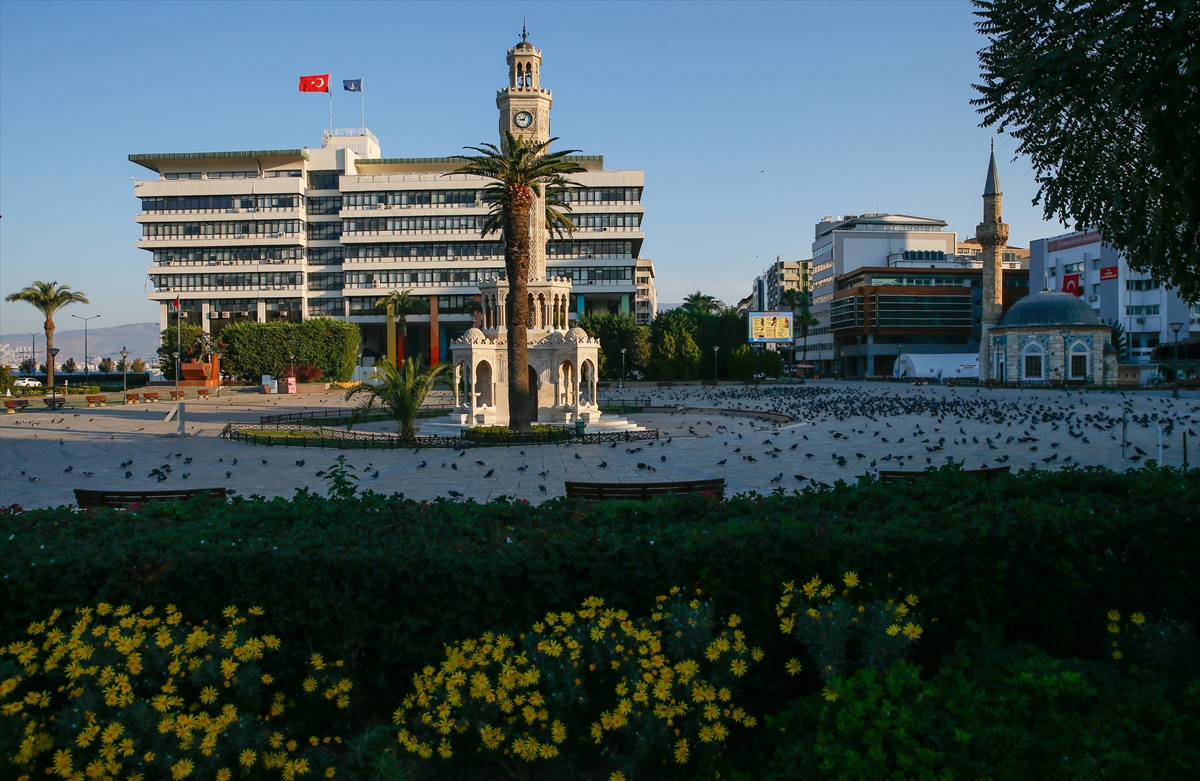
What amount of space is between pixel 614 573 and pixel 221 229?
93.4 meters

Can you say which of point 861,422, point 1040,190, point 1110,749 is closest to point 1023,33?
point 1040,190

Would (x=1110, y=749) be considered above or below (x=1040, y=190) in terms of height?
below

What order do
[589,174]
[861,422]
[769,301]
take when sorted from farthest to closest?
[769,301] → [589,174] → [861,422]

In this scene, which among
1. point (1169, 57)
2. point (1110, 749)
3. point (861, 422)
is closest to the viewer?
point (1110, 749)

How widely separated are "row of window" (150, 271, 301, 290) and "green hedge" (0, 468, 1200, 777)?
88102mm

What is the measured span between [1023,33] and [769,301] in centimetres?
17102

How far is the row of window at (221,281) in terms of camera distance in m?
86.8

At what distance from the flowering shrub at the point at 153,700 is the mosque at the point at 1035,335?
70757mm

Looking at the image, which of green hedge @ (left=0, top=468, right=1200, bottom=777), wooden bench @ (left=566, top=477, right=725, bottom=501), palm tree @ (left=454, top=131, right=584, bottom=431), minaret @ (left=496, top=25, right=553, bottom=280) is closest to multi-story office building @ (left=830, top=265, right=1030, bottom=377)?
minaret @ (left=496, top=25, right=553, bottom=280)

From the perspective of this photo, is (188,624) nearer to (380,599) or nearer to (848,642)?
(380,599)

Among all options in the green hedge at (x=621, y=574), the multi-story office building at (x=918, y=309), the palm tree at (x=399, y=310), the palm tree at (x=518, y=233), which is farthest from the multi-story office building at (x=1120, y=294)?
the green hedge at (x=621, y=574)

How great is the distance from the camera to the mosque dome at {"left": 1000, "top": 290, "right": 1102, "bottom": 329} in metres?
68.4

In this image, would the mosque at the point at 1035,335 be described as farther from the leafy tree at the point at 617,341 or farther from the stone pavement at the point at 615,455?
the stone pavement at the point at 615,455

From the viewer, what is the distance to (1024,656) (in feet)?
16.1
